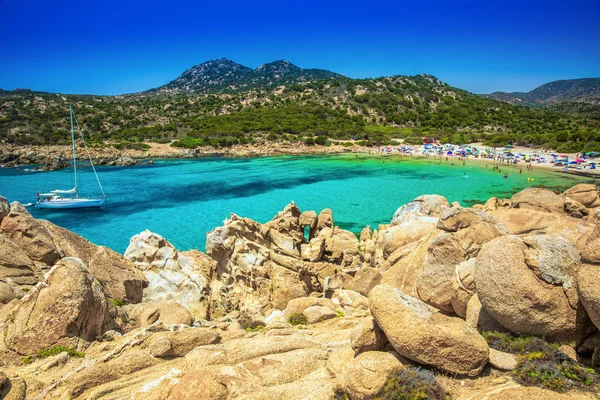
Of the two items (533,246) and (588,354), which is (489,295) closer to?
(533,246)

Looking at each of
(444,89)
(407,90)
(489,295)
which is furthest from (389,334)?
(444,89)

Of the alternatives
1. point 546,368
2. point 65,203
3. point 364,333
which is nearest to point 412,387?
point 364,333

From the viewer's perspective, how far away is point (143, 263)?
18.7m

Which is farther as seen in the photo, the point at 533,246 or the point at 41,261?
the point at 41,261

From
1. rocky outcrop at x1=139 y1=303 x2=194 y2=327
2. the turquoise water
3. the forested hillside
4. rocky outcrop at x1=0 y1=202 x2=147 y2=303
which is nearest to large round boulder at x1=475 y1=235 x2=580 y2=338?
rocky outcrop at x1=139 y1=303 x2=194 y2=327

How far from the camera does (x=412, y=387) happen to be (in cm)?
594

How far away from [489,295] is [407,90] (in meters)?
159

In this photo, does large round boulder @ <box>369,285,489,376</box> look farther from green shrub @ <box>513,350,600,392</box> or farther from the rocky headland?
green shrub @ <box>513,350,600,392</box>

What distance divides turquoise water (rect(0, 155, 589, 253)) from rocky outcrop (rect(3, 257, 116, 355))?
20466 millimetres

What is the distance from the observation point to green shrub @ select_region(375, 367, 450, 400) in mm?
5816

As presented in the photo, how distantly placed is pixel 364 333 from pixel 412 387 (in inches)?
61.9

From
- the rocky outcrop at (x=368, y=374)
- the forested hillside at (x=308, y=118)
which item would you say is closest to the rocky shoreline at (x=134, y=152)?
the forested hillside at (x=308, y=118)

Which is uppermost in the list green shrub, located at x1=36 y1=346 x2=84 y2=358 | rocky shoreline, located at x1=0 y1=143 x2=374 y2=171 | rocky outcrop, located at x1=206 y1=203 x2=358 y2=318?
rocky shoreline, located at x1=0 y1=143 x2=374 y2=171

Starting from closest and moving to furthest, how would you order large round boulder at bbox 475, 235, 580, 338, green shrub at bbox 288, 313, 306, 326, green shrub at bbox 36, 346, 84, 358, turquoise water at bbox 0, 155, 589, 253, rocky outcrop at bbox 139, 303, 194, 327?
large round boulder at bbox 475, 235, 580, 338 → green shrub at bbox 36, 346, 84, 358 → green shrub at bbox 288, 313, 306, 326 → rocky outcrop at bbox 139, 303, 194, 327 → turquoise water at bbox 0, 155, 589, 253
